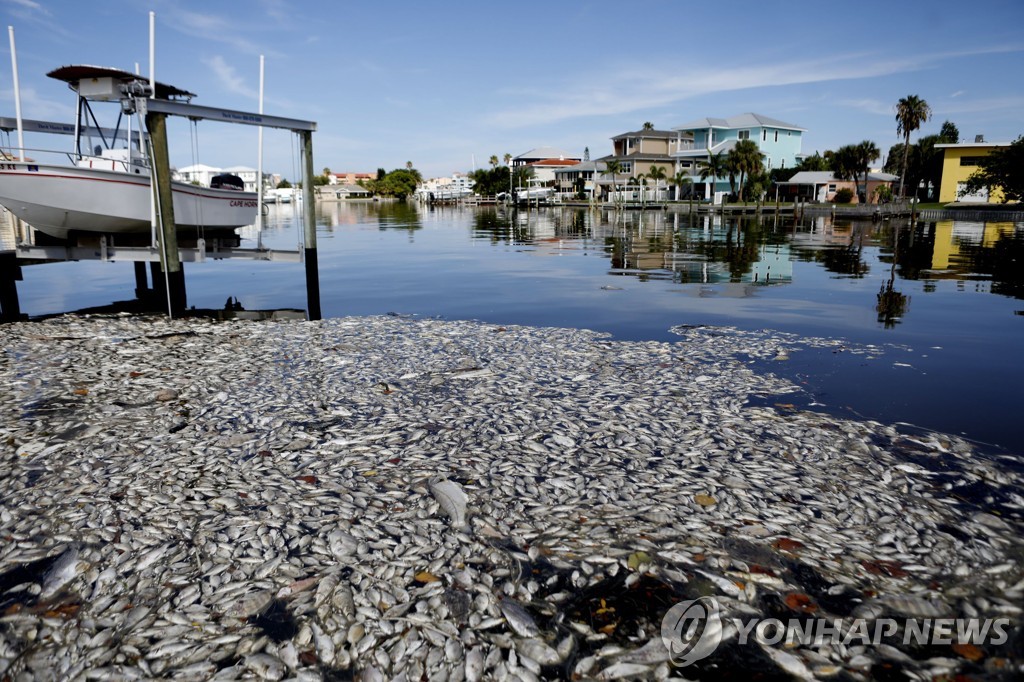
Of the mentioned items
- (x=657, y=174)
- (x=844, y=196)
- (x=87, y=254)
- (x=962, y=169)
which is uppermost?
(x=657, y=174)

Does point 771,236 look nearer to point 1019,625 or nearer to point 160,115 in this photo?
point 160,115

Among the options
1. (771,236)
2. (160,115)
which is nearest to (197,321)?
(160,115)

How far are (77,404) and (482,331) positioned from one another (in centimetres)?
864

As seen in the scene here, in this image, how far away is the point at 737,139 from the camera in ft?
342

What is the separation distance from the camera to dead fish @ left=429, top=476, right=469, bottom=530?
650cm

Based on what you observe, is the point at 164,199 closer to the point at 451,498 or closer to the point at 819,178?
the point at 451,498

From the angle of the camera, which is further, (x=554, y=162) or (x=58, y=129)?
(x=554, y=162)

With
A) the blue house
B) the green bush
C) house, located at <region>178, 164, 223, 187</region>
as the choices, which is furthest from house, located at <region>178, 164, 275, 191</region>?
the green bush

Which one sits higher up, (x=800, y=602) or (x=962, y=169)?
(x=962, y=169)

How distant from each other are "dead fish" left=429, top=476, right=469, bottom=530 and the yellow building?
88.5m

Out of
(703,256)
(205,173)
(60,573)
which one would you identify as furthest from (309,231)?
(205,173)

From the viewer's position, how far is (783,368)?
12.2 metres

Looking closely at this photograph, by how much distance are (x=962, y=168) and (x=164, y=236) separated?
9254cm

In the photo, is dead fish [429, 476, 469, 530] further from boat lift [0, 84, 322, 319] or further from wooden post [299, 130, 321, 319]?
wooden post [299, 130, 321, 319]
